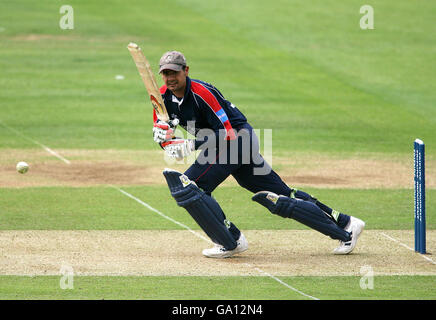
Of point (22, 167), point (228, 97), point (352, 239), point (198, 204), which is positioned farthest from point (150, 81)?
point (228, 97)

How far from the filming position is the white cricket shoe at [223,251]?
26.5ft

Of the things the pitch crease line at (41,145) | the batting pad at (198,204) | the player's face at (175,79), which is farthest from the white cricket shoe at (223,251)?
the pitch crease line at (41,145)

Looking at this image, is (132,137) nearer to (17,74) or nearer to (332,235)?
(17,74)

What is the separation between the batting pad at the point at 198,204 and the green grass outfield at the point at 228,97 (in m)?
0.72

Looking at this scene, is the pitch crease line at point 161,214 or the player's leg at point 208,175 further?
the pitch crease line at point 161,214

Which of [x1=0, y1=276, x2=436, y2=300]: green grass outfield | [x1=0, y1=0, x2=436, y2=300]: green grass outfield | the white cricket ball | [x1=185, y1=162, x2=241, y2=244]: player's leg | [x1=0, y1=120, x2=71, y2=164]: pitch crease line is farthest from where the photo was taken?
[x1=0, y1=120, x2=71, y2=164]: pitch crease line

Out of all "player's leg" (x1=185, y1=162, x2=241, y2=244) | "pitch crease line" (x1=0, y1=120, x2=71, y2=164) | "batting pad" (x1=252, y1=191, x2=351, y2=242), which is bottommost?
"pitch crease line" (x1=0, y1=120, x2=71, y2=164)

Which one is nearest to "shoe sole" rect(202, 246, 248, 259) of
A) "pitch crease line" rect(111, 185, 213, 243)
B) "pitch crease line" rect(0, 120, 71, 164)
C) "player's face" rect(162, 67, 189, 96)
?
"pitch crease line" rect(111, 185, 213, 243)

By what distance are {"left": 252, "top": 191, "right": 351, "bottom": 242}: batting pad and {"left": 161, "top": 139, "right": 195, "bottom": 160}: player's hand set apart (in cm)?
77

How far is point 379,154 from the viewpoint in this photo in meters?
14.6

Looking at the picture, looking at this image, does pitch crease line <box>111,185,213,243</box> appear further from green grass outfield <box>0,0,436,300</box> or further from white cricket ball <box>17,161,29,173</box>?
white cricket ball <box>17,161,29,173</box>

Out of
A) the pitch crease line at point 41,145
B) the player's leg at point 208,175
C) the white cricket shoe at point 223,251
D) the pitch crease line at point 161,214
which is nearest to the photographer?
the player's leg at point 208,175

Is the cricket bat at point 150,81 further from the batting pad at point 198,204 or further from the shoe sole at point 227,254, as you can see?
the shoe sole at point 227,254

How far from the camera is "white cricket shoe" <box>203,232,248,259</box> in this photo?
808 centimetres
